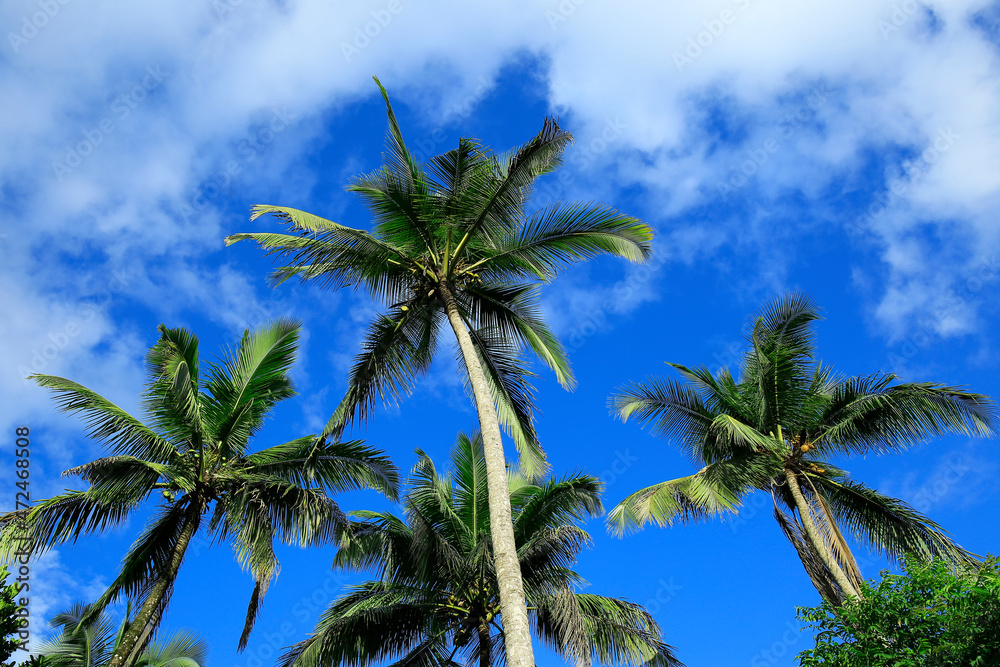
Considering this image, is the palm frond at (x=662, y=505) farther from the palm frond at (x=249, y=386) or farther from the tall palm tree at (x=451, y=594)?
the palm frond at (x=249, y=386)

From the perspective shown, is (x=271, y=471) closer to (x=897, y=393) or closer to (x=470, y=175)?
(x=470, y=175)

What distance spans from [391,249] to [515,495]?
6.36 m

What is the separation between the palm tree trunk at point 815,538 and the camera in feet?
43.3

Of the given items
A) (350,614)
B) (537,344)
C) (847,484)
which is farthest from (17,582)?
(847,484)

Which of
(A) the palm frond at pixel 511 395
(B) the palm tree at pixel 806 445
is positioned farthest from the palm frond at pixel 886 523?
(A) the palm frond at pixel 511 395

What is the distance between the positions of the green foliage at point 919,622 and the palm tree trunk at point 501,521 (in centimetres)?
441

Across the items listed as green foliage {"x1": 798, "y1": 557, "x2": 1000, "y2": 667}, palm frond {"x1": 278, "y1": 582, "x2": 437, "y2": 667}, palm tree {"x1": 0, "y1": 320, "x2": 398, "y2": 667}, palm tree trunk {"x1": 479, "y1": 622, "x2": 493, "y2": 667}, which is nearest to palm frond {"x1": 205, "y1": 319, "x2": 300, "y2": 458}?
palm tree {"x1": 0, "y1": 320, "x2": 398, "y2": 667}

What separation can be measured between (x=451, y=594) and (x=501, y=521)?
5415 mm

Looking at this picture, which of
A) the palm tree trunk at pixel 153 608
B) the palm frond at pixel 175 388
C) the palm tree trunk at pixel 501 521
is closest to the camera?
the palm tree trunk at pixel 501 521

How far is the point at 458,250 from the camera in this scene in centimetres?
1280

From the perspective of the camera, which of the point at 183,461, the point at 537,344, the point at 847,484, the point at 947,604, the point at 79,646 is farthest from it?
the point at 79,646

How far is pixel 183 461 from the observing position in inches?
497

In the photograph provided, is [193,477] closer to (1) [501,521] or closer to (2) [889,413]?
(1) [501,521]

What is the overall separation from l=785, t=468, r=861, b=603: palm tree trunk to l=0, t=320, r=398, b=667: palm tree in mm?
8443
